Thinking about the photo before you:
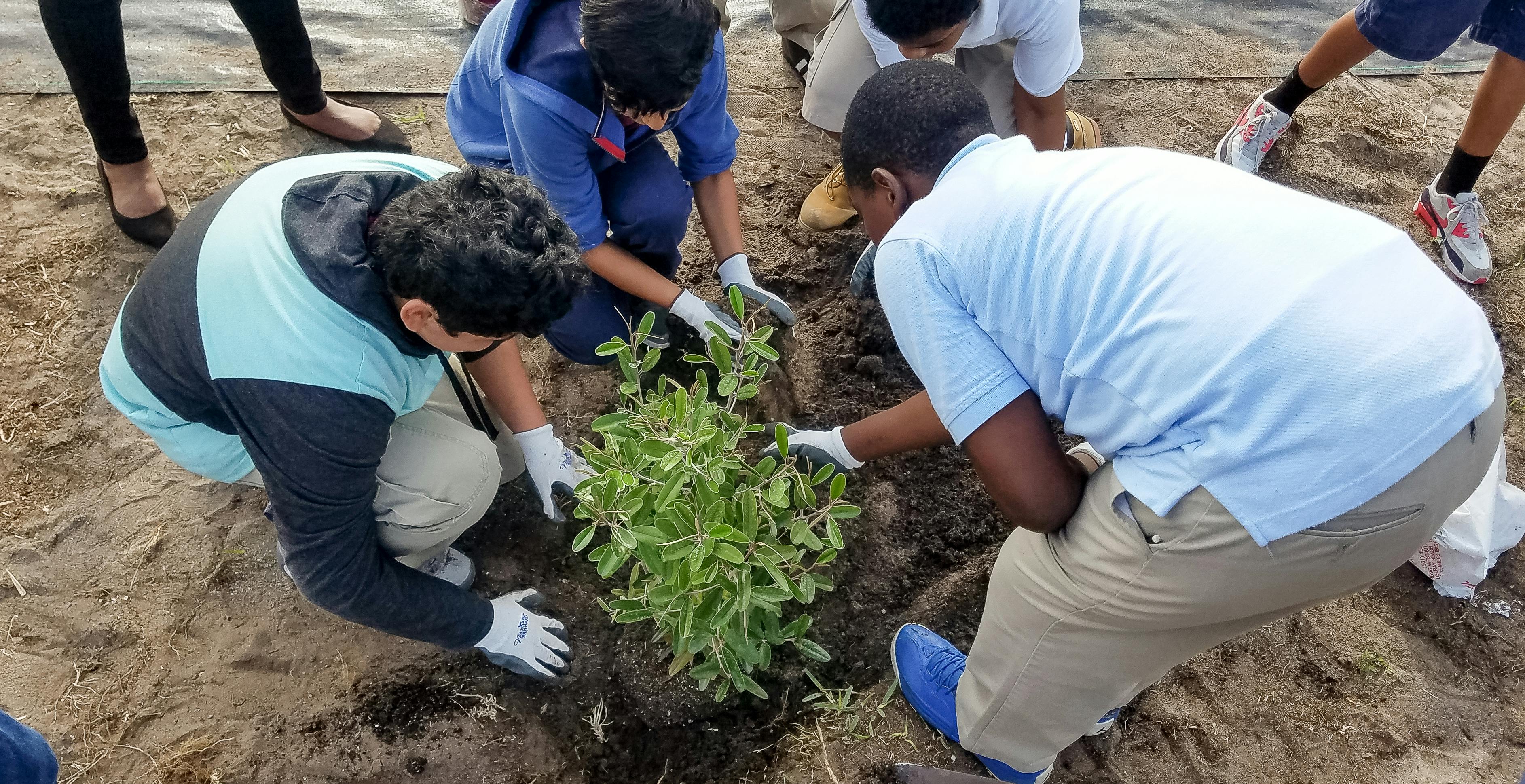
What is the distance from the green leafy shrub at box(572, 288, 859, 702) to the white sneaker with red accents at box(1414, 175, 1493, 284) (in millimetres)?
2262

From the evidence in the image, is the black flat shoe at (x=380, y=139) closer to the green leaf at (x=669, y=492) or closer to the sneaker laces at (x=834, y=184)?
the sneaker laces at (x=834, y=184)

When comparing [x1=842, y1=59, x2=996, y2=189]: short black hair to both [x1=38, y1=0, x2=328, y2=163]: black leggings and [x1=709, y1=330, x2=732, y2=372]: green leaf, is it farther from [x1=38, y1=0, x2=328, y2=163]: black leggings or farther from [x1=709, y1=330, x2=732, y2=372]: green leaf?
[x1=38, y1=0, x2=328, y2=163]: black leggings

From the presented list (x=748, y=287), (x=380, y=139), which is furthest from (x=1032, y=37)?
(x=380, y=139)

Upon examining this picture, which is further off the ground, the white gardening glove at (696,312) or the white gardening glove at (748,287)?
the white gardening glove at (696,312)

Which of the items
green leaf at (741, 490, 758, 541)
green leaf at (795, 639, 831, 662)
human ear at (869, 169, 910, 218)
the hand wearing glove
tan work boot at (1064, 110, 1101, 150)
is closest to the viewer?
human ear at (869, 169, 910, 218)

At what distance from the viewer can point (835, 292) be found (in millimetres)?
2521

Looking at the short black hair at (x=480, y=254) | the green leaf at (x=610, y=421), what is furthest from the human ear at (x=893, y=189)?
the green leaf at (x=610, y=421)

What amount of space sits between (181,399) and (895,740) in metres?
1.46

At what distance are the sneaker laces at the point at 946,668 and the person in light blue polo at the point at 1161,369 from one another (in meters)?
0.34

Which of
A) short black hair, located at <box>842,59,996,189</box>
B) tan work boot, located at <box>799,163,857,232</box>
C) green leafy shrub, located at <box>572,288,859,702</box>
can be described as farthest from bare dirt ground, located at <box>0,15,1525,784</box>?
short black hair, located at <box>842,59,996,189</box>

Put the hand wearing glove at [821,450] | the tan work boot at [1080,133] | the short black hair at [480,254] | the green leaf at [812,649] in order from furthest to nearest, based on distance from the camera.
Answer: the tan work boot at [1080,133]
the hand wearing glove at [821,450]
the green leaf at [812,649]
the short black hair at [480,254]

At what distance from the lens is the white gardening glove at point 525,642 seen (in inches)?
68.2

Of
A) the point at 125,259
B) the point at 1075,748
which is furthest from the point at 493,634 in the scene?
the point at 125,259

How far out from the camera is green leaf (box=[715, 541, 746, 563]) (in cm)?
137
